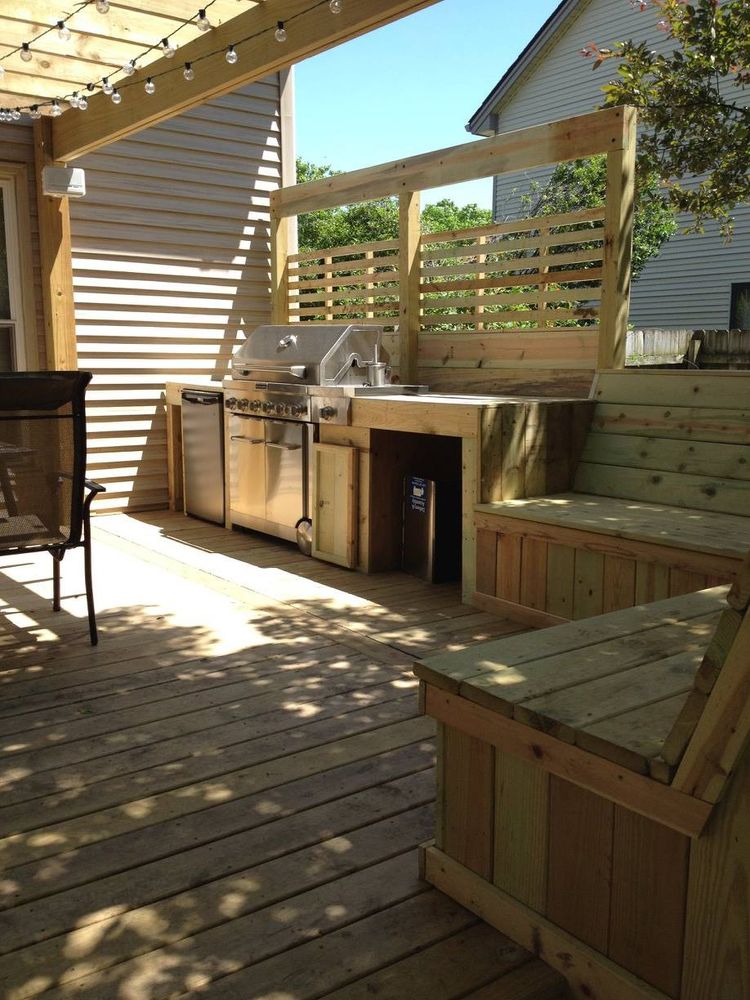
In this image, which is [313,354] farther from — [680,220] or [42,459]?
[680,220]

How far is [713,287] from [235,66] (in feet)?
30.8

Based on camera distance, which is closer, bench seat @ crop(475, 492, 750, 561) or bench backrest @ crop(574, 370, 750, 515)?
bench seat @ crop(475, 492, 750, 561)

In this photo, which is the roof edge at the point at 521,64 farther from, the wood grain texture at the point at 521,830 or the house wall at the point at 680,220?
the wood grain texture at the point at 521,830

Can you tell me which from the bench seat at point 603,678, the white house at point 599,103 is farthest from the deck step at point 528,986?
the white house at point 599,103

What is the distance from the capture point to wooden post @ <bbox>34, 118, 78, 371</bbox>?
618 cm

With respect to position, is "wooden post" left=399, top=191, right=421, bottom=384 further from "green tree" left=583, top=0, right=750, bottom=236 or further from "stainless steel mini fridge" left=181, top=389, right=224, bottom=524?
"green tree" left=583, top=0, right=750, bottom=236

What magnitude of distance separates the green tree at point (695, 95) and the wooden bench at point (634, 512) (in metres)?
2.48

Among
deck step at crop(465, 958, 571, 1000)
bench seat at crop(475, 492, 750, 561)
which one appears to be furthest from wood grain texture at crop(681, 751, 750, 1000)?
bench seat at crop(475, 492, 750, 561)

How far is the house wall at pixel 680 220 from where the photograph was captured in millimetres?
12312

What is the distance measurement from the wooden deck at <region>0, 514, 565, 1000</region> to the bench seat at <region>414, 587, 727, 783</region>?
1.64 ft

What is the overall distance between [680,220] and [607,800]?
12.1 metres

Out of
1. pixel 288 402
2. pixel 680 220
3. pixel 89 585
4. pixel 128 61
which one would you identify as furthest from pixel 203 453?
pixel 680 220

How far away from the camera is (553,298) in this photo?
5164 millimetres

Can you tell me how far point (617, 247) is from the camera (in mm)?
4754
